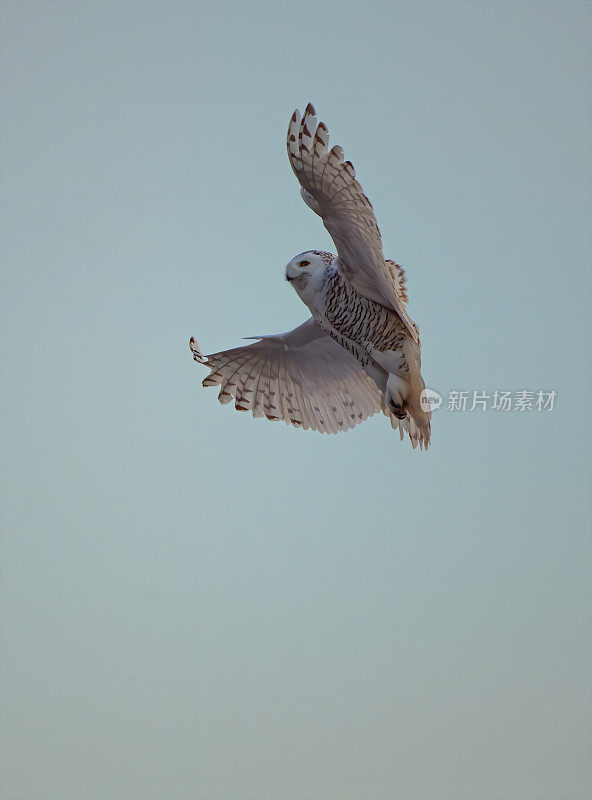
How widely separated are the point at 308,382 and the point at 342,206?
2.56ft

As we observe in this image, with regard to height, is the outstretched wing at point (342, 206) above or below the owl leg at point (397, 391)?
above

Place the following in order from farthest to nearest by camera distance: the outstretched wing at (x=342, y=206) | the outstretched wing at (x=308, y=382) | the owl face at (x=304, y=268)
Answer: the outstretched wing at (x=308, y=382)
the owl face at (x=304, y=268)
the outstretched wing at (x=342, y=206)

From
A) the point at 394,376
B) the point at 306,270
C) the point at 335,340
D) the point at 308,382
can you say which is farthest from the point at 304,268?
the point at 308,382

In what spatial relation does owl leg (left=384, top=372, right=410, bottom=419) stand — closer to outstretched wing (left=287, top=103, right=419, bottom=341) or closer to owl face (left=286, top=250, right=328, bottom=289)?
outstretched wing (left=287, top=103, right=419, bottom=341)

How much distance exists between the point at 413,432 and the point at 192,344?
653mm

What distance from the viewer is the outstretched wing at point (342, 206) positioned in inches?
69.9

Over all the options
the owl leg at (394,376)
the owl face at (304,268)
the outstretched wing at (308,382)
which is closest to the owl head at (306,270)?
the owl face at (304,268)

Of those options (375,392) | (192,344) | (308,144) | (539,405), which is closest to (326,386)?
(375,392)

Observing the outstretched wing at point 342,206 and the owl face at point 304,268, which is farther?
the owl face at point 304,268

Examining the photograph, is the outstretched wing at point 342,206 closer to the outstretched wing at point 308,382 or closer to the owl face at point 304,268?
the owl face at point 304,268

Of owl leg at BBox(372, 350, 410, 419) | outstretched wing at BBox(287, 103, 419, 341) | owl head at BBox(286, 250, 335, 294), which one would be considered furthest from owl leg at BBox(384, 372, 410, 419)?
owl head at BBox(286, 250, 335, 294)

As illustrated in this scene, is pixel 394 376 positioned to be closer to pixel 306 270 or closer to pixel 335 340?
pixel 335 340

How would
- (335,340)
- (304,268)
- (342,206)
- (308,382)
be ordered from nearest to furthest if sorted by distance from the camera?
(342,206), (304,268), (335,340), (308,382)

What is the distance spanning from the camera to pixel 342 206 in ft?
6.16
